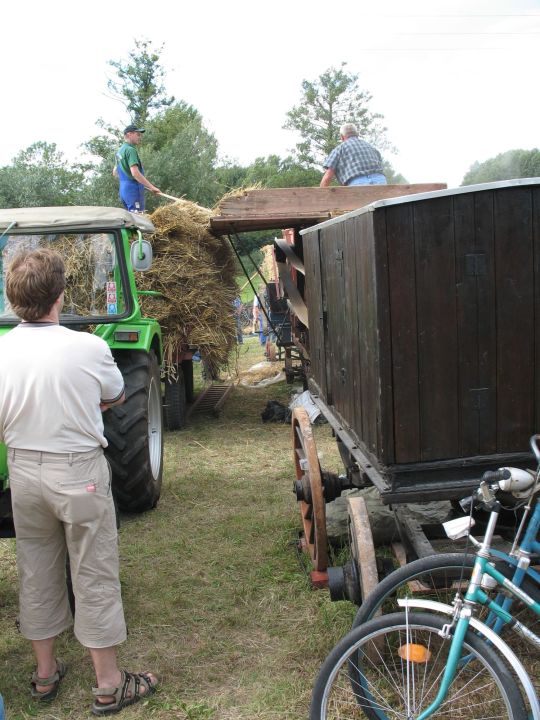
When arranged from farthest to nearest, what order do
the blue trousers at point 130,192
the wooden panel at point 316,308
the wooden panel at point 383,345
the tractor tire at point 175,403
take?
the blue trousers at point 130,192 → the tractor tire at point 175,403 → the wooden panel at point 316,308 → the wooden panel at point 383,345

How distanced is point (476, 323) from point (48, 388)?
5.47 ft

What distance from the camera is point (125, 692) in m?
3.01

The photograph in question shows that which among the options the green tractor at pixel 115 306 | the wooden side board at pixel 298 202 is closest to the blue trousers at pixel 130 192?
the wooden side board at pixel 298 202

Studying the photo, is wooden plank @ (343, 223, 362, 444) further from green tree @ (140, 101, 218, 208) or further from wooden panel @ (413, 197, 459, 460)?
green tree @ (140, 101, 218, 208)

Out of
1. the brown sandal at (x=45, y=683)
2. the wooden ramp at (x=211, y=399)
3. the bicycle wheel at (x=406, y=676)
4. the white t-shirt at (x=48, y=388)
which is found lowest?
the wooden ramp at (x=211, y=399)

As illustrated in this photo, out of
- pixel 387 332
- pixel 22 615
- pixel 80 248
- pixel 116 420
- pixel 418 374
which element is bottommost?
pixel 22 615

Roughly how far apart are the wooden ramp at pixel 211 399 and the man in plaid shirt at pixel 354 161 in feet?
10.7

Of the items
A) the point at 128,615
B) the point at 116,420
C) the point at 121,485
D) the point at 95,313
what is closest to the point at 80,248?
the point at 95,313

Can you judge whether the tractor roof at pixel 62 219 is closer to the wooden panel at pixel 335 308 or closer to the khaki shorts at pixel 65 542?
the wooden panel at pixel 335 308

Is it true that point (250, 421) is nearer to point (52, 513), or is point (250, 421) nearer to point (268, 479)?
point (268, 479)

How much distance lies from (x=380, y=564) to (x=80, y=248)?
3.68 metres

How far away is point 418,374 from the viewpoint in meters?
2.70

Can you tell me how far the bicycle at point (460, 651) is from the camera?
2.10 m

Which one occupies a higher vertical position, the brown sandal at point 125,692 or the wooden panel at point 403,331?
the wooden panel at point 403,331
